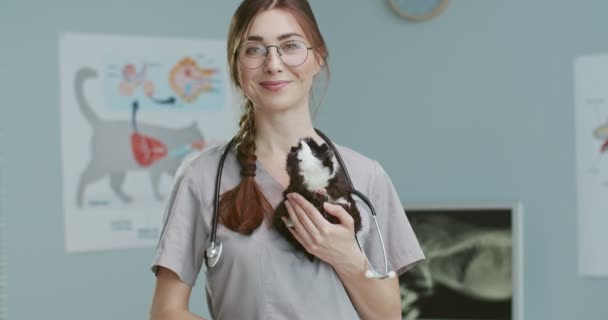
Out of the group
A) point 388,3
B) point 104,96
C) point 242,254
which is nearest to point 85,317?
point 104,96

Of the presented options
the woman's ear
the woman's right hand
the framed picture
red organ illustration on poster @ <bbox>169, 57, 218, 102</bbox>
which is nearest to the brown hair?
the woman's ear

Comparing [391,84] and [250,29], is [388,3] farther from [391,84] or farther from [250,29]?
[250,29]

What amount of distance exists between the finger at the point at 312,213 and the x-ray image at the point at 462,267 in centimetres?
170

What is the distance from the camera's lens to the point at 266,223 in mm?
1133

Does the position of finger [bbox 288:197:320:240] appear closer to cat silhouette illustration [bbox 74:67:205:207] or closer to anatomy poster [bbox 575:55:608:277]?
anatomy poster [bbox 575:55:608:277]

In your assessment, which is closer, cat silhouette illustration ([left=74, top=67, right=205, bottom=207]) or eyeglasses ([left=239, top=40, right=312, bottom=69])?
eyeglasses ([left=239, top=40, right=312, bottom=69])

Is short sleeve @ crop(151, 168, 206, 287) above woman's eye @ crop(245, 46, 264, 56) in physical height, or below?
below

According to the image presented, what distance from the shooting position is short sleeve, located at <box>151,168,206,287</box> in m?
1.15

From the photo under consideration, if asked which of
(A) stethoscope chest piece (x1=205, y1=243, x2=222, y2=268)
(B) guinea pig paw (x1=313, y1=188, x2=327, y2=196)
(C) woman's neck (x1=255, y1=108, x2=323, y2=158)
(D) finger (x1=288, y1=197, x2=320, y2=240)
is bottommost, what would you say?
(A) stethoscope chest piece (x1=205, y1=243, x2=222, y2=268)

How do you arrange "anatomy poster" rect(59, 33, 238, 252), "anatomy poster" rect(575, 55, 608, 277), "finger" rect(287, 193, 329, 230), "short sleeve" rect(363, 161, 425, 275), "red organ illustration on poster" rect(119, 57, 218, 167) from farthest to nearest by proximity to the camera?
"red organ illustration on poster" rect(119, 57, 218, 167) → "anatomy poster" rect(59, 33, 238, 252) → "anatomy poster" rect(575, 55, 608, 277) → "short sleeve" rect(363, 161, 425, 275) → "finger" rect(287, 193, 329, 230)

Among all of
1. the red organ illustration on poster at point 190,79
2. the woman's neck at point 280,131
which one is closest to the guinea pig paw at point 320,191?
the woman's neck at point 280,131

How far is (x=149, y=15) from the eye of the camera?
9.62 feet

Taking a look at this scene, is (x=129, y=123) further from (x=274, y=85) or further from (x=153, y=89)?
(x=274, y=85)

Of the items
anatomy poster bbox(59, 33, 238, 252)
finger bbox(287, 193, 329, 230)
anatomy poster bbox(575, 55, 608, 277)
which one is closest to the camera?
finger bbox(287, 193, 329, 230)
